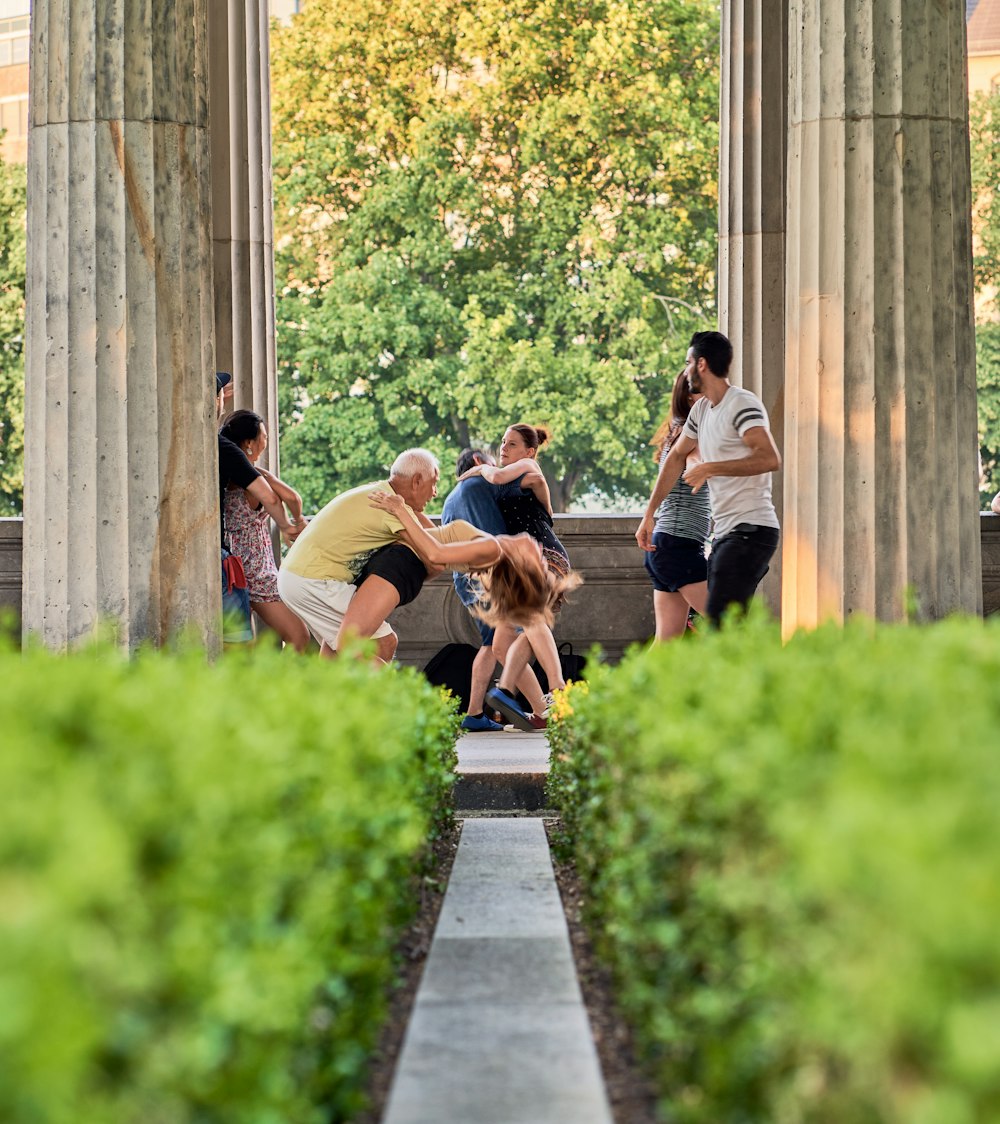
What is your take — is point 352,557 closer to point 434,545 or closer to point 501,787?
point 434,545

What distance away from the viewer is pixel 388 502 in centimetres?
820

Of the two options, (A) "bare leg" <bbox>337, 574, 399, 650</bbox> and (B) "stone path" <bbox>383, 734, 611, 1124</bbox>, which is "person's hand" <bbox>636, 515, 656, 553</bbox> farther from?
(B) "stone path" <bbox>383, 734, 611, 1124</bbox>

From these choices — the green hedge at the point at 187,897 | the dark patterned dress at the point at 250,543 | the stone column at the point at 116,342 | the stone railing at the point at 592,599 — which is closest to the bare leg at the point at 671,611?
the dark patterned dress at the point at 250,543

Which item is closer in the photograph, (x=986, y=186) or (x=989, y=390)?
(x=989, y=390)

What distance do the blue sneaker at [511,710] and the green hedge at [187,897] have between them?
24.2 ft

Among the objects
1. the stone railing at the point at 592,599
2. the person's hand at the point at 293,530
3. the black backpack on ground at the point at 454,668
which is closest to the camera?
the person's hand at the point at 293,530

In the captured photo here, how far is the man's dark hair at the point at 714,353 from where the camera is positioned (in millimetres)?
8273

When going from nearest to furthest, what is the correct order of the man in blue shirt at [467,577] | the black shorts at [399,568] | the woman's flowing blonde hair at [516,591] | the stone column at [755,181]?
1. the woman's flowing blonde hair at [516,591]
2. the black shorts at [399,568]
3. the man in blue shirt at [467,577]
4. the stone column at [755,181]

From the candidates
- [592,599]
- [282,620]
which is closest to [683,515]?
[282,620]

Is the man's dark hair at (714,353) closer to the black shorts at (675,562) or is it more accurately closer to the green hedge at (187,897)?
the black shorts at (675,562)

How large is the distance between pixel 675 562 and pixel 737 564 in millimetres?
1607

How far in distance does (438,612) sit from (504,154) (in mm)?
22284

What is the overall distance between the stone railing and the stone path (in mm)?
7201

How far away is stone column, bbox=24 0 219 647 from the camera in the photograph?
7938 mm
